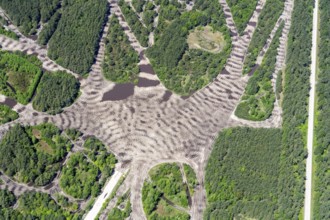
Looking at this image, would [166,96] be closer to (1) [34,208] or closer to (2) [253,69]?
(2) [253,69]

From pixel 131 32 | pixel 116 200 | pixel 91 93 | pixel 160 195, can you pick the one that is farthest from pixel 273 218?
pixel 131 32

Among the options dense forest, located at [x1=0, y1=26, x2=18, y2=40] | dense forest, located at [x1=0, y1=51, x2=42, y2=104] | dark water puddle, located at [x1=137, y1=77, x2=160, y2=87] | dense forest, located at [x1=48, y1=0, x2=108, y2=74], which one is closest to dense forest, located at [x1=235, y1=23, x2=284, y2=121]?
dark water puddle, located at [x1=137, y1=77, x2=160, y2=87]

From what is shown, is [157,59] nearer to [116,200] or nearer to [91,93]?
[91,93]

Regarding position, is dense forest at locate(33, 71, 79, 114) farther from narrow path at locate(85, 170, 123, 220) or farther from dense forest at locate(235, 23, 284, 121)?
dense forest at locate(235, 23, 284, 121)

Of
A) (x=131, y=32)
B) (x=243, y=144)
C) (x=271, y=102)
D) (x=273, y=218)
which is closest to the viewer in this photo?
(x=273, y=218)

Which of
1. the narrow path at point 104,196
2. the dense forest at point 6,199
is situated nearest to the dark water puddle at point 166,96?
the narrow path at point 104,196

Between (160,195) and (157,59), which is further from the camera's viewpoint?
(157,59)
